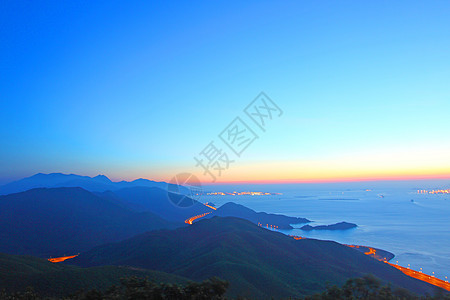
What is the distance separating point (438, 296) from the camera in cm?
1559

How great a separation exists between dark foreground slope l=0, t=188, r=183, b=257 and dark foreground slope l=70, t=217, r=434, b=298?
24.9 meters

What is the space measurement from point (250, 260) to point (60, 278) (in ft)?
92.2

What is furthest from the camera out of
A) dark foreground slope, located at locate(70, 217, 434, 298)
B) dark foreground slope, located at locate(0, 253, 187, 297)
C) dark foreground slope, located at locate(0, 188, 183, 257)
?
dark foreground slope, located at locate(0, 188, 183, 257)

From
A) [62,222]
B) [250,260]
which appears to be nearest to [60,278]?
[250,260]

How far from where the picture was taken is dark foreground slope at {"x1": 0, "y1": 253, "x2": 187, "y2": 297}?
2883 cm

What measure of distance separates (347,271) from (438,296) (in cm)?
3619

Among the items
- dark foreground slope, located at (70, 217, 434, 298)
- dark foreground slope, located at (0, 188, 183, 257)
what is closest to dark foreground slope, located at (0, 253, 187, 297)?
dark foreground slope, located at (70, 217, 434, 298)

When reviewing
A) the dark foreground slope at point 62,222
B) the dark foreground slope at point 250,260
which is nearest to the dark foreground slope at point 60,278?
the dark foreground slope at point 250,260

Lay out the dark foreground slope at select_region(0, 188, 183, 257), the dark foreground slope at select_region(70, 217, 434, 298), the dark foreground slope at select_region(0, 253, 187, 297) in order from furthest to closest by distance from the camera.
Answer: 1. the dark foreground slope at select_region(0, 188, 183, 257)
2. the dark foreground slope at select_region(70, 217, 434, 298)
3. the dark foreground slope at select_region(0, 253, 187, 297)

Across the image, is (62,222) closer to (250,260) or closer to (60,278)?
(60,278)

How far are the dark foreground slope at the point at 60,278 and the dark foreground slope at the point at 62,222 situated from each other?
49536 millimetres

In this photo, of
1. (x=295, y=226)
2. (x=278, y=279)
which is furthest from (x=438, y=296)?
(x=295, y=226)

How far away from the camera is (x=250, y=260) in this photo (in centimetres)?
4741

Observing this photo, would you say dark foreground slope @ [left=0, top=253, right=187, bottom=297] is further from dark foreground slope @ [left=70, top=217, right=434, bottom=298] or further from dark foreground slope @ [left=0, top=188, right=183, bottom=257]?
dark foreground slope @ [left=0, top=188, right=183, bottom=257]
